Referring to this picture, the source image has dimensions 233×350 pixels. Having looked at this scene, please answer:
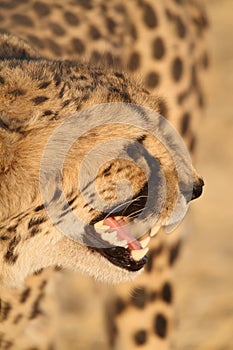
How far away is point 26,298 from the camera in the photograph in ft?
7.75

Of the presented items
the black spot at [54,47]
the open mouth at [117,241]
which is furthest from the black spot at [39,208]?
the black spot at [54,47]

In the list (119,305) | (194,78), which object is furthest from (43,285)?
(194,78)

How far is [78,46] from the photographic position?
2492 millimetres

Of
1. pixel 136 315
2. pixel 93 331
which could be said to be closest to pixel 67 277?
pixel 93 331


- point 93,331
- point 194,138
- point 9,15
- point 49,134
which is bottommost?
point 93,331

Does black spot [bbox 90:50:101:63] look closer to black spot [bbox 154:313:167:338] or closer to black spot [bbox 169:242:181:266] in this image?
black spot [bbox 169:242:181:266]

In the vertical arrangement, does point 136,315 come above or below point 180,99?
below

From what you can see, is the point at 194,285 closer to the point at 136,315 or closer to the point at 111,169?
the point at 136,315

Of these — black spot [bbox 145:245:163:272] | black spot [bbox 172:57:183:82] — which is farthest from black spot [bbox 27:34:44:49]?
black spot [bbox 145:245:163:272]

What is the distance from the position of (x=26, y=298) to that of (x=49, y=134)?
0.66 m

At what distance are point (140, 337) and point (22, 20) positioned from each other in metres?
0.82

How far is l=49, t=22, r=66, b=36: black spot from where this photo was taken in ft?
8.21

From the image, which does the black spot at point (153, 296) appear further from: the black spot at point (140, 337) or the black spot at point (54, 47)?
the black spot at point (54, 47)

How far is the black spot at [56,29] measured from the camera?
2.50m
